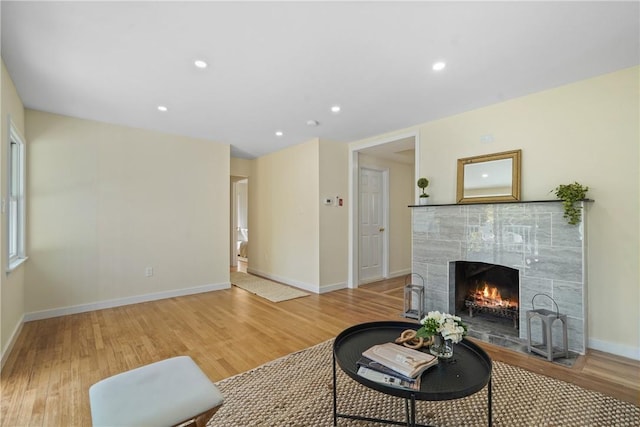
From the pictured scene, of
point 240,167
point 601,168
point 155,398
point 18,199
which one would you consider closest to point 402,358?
point 155,398

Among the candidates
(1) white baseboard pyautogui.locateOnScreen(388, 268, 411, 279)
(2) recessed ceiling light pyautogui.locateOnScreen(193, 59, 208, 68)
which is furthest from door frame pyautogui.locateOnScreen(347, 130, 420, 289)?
(2) recessed ceiling light pyautogui.locateOnScreen(193, 59, 208, 68)

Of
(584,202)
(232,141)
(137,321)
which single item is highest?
(232,141)

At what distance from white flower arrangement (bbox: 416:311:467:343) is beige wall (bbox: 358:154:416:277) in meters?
4.30

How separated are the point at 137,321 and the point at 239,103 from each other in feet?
9.11

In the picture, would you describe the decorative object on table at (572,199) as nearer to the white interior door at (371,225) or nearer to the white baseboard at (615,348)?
the white baseboard at (615,348)

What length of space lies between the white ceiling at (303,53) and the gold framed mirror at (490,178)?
0.62m

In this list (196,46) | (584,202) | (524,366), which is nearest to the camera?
(196,46)

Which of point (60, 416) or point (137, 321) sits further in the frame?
point (137, 321)

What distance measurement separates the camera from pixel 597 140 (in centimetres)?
274

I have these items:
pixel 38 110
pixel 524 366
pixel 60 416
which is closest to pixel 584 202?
pixel 524 366

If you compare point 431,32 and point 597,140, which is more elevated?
point 431,32

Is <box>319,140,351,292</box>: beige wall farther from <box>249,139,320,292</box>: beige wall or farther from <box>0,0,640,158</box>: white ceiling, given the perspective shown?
<box>0,0,640,158</box>: white ceiling

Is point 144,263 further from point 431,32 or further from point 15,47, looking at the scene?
point 431,32

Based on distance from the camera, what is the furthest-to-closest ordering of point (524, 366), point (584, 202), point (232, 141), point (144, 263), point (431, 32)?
point (232, 141)
point (144, 263)
point (584, 202)
point (524, 366)
point (431, 32)
